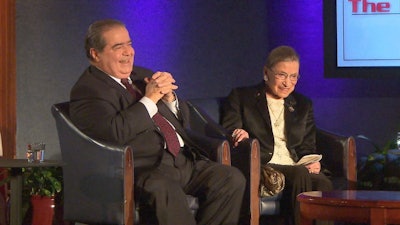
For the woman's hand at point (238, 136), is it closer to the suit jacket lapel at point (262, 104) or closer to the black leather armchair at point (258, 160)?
the black leather armchair at point (258, 160)

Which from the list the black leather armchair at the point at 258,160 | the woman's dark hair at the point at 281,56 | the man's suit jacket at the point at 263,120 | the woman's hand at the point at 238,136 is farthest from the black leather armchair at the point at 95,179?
the woman's dark hair at the point at 281,56

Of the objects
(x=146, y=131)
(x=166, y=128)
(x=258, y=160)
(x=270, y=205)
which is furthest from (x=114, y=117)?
(x=270, y=205)

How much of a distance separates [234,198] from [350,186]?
0.94m

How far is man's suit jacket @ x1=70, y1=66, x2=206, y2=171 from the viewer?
4.07 m

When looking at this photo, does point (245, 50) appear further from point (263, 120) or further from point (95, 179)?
point (95, 179)

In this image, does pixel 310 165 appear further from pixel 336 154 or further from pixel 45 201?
pixel 45 201

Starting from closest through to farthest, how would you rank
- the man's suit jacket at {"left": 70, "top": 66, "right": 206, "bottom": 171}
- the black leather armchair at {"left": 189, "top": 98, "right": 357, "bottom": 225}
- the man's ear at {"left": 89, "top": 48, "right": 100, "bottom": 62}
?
the man's suit jacket at {"left": 70, "top": 66, "right": 206, "bottom": 171}, the man's ear at {"left": 89, "top": 48, "right": 100, "bottom": 62}, the black leather armchair at {"left": 189, "top": 98, "right": 357, "bottom": 225}

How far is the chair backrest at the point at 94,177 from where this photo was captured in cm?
394

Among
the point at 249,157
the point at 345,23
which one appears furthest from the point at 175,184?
the point at 345,23

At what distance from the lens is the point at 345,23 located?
19.6 feet

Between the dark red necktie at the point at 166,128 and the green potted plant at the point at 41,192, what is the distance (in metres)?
0.92

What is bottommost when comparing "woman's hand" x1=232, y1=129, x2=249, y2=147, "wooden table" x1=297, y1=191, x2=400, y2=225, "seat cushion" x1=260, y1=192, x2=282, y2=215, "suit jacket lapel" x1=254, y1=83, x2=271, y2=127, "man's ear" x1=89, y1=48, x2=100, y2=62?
"seat cushion" x1=260, y1=192, x2=282, y2=215

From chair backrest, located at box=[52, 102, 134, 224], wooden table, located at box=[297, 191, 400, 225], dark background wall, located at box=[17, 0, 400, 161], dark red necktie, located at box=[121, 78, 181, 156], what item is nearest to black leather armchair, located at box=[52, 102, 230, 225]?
chair backrest, located at box=[52, 102, 134, 224]

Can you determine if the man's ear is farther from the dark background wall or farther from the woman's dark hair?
the dark background wall
